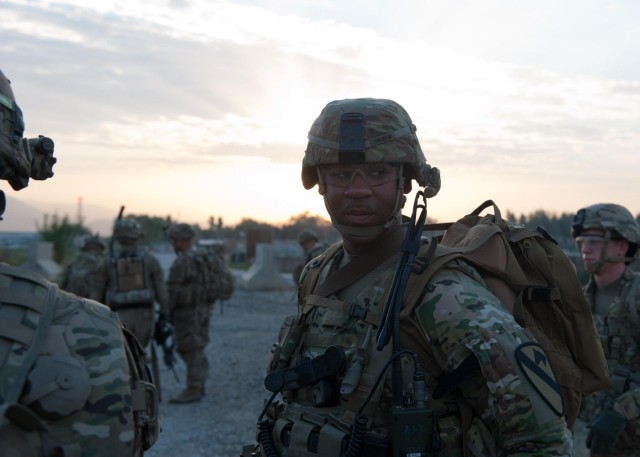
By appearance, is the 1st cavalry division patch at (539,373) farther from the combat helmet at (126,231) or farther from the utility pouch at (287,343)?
the combat helmet at (126,231)

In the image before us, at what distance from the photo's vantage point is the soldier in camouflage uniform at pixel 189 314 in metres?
9.22

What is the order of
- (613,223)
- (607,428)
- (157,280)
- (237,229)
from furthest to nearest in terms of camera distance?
(237,229) → (157,280) → (613,223) → (607,428)

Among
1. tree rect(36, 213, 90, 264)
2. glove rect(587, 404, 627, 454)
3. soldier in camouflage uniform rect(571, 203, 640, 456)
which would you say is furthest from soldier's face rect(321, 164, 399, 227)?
tree rect(36, 213, 90, 264)

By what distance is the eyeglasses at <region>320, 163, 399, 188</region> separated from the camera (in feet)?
8.93

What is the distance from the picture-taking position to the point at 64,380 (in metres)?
1.61

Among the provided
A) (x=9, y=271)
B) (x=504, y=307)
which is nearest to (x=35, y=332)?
(x=9, y=271)

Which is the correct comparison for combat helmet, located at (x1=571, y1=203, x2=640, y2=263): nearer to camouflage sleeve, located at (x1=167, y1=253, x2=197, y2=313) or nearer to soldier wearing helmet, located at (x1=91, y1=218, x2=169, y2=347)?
soldier wearing helmet, located at (x1=91, y1=218, x2=169, y2=347)

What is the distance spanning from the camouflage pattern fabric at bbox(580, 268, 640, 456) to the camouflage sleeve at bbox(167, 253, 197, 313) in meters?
5.77

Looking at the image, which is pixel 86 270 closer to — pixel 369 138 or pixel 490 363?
pixel 369 138

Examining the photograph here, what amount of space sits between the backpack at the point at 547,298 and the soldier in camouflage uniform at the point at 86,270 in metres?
6.80

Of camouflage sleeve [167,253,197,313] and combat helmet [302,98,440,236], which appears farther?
camouflage sleeve [167,253,197,313]

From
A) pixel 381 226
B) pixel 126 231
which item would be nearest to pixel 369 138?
pixel 381 226

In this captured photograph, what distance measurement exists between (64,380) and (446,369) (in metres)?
1.22

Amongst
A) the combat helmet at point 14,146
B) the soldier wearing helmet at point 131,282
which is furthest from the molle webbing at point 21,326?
the soldier wearing helmet at point 131,282
